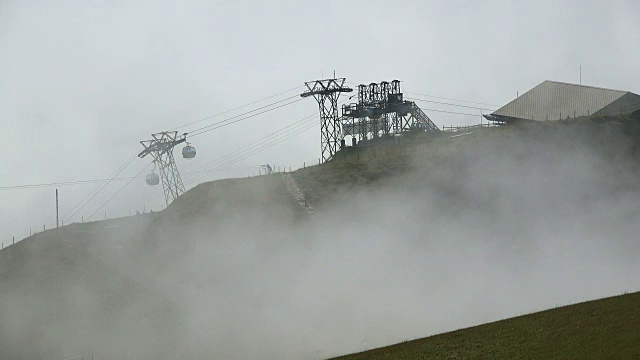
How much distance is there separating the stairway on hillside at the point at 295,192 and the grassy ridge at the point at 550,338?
122ft

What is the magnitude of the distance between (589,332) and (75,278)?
4779 cm

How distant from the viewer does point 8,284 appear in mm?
63000

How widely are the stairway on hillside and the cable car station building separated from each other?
2856 centimetres

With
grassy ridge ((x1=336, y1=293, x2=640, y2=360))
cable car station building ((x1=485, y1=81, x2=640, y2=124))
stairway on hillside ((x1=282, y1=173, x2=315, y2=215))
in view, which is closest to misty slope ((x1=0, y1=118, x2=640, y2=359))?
stairway on hillside ((x1=282, y1=173, x2=315, y2=215))

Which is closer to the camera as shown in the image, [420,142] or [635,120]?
[635,120]

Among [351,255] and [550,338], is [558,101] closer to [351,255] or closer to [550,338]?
[351,255]

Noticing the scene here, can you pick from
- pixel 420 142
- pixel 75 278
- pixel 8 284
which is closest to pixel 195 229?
pixel 75 278

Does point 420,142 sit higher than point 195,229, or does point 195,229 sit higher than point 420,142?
point 420,142

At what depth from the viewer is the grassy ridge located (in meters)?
26.5

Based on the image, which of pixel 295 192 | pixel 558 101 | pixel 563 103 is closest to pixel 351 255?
pixel 295 192

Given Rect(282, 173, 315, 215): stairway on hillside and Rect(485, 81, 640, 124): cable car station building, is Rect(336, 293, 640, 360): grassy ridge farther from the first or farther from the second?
Rect(485, 81, 640, 124): cable car station building

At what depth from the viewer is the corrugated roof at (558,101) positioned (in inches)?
3250

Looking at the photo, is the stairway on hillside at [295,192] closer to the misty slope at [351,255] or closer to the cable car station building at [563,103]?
the misty slope at [351,255]

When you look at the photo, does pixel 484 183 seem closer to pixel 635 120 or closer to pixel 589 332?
pixel 635 120
